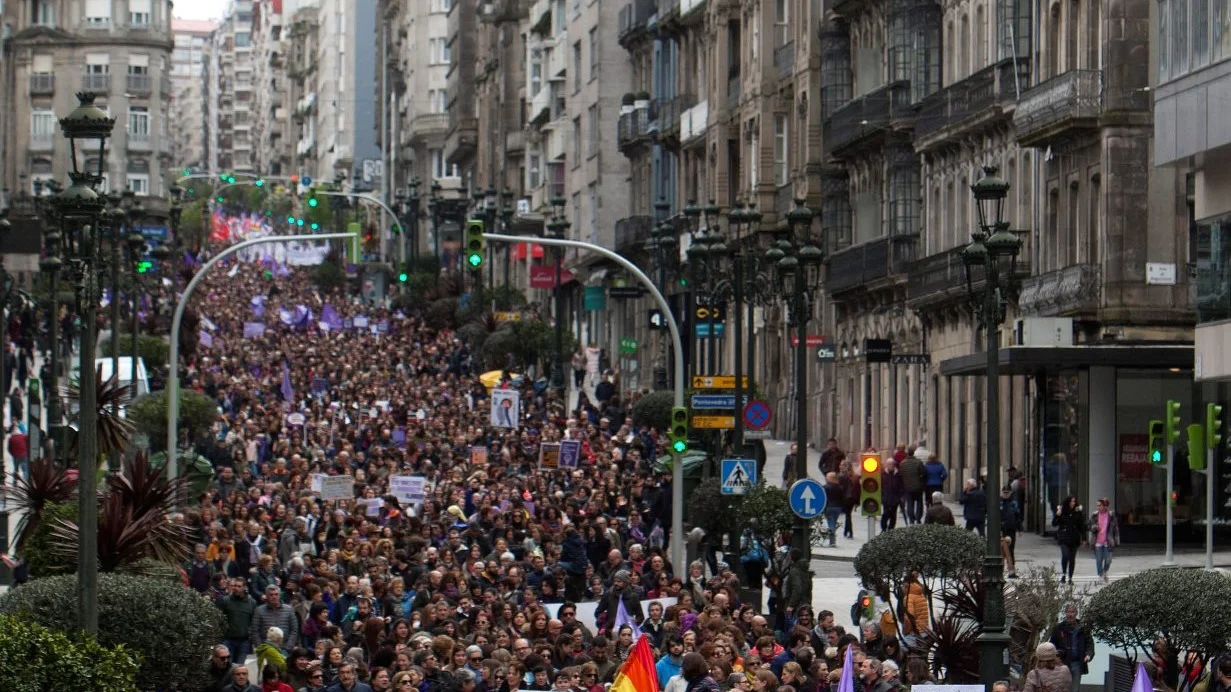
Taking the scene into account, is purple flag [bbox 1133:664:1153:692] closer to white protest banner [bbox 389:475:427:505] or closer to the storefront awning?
white protest banner [bbox 389:475:427:505]

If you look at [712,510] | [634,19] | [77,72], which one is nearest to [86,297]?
[712,510]

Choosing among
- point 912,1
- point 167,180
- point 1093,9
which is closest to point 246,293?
point 167,180

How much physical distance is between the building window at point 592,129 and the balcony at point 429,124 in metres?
55.1

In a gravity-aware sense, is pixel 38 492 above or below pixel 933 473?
above

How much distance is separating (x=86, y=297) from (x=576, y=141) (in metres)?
71.1

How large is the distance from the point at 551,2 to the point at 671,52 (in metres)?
18.7

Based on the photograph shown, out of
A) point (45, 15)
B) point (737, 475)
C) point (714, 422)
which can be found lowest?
point (737, 475)

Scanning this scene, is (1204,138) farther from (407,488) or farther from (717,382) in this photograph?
(407,488)

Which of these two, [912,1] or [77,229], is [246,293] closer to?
[912,1]

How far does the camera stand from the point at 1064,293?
4572cm

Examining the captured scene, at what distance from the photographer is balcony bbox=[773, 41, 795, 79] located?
66250 millimetres

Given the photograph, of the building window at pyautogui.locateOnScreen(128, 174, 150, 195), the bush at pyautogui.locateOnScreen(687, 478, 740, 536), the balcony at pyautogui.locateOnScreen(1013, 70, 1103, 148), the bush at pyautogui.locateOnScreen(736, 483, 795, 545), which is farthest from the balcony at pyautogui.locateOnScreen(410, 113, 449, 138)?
the bush at pyautogui.locateOnScreen(736, 483, 795, 545)

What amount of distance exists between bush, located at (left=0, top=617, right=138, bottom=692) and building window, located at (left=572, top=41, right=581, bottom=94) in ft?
239

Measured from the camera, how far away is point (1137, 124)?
44156 mm
